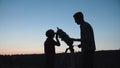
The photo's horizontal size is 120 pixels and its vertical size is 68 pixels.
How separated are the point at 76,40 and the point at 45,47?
9.31 feet

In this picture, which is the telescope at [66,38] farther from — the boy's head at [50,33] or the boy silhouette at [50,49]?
the boy silhouette at [50,49]

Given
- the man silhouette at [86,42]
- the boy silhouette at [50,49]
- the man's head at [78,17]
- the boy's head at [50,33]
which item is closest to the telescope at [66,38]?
the man silhouette at [86,42]

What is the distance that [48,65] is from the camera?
33.3 feet

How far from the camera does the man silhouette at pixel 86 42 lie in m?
7.36

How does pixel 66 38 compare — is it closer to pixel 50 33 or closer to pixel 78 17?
pixel 78 17

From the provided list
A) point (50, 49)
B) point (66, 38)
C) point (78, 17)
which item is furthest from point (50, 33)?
point (78, 17)

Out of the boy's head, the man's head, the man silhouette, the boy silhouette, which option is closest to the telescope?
the man silhouette

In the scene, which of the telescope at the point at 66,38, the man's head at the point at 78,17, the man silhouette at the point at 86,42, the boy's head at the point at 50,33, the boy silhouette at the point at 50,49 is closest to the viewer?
the man silhouette at the point at 86,42

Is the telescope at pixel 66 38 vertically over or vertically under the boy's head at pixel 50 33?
under

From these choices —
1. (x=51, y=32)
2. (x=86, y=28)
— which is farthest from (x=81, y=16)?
(x=51, y=32)

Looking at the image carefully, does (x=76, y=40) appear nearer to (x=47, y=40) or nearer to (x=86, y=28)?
(x=86, y=28)

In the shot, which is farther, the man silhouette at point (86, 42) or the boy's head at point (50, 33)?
the boy's head at point (50, 33)

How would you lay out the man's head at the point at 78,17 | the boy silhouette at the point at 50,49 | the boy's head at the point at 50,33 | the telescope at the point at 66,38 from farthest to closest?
1. the boy silhouette at the point at 50,49
2. the boy's head at the point at 50,33
3. the telescope at the point at 66,38
4. the man's head at the point at 78,17

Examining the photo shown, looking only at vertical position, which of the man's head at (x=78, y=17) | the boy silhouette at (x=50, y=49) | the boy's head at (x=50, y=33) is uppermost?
the man's head at (x=78, y=17)
